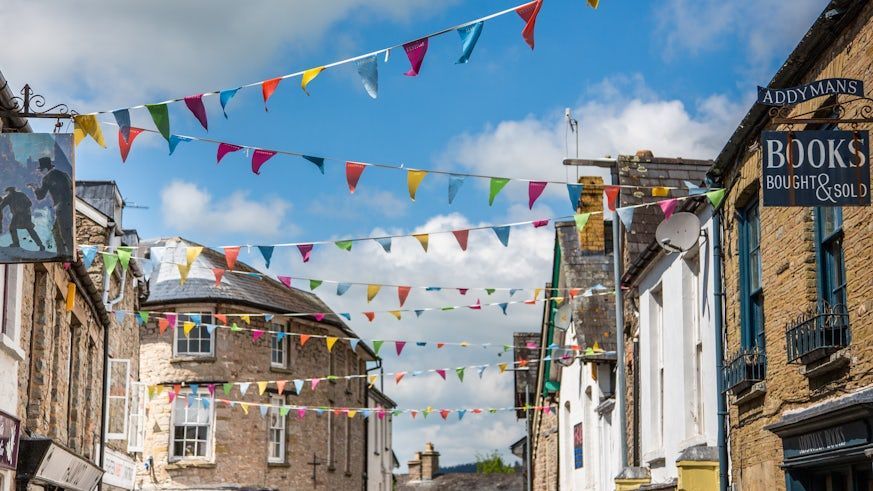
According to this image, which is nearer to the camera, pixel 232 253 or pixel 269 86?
pixel 269 86

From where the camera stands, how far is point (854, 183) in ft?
Answer: 26.2

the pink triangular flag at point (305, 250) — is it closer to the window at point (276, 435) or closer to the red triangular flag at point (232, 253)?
the red triangular flag at point (232, 253)

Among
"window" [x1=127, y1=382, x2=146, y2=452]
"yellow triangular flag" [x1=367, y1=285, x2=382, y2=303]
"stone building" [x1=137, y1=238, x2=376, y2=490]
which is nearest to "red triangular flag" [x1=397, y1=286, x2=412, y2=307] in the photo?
"yellow triangular flag" [x1=367, y1=285, x2=382, y2=303]

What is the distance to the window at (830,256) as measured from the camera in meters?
9.19

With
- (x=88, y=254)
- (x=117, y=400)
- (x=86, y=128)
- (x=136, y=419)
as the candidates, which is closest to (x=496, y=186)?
(x=86, y=128)

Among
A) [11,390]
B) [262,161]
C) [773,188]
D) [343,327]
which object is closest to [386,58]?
[262,161]

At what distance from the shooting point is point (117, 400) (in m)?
22.4

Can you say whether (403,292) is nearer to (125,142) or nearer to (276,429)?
(125,142)

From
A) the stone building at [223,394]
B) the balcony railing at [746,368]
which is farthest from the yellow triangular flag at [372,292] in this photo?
the stone building at [223,394]

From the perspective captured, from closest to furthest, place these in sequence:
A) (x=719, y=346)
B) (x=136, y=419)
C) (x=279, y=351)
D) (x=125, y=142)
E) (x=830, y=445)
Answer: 1. (x=830, y=445)
2. (x=125, y=142)
3. (x=719, y=346)
4. (x=136, y=419)
5. (x=279, y=351)

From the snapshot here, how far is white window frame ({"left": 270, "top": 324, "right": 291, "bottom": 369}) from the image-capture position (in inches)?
1347

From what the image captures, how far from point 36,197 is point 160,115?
44.3 inches

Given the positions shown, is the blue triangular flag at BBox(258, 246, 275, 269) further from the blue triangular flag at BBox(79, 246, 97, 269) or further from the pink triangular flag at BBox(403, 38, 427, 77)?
the pink triangular flag at BBox(403, 38, 427, 77)

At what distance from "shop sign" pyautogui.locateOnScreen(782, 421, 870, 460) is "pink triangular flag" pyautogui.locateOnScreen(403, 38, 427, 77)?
3.95 m
